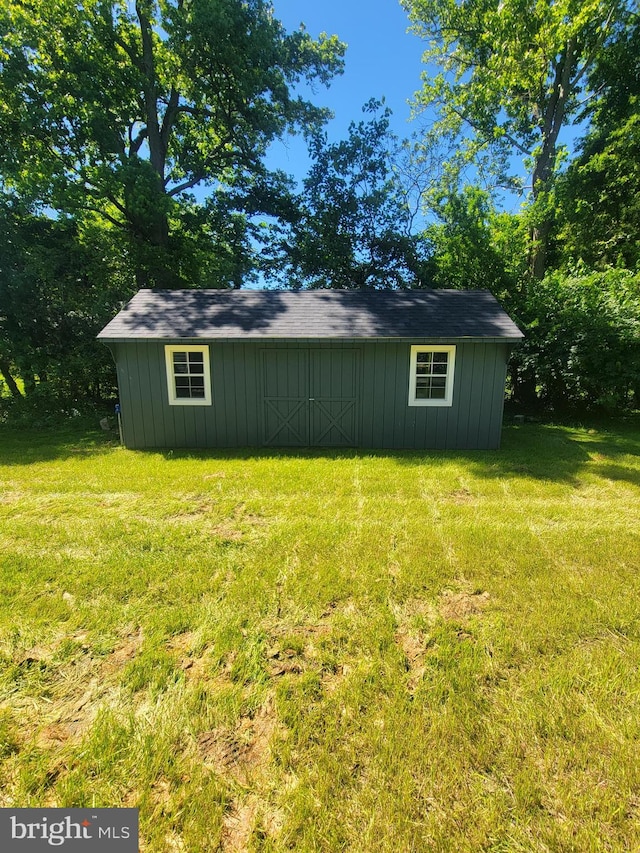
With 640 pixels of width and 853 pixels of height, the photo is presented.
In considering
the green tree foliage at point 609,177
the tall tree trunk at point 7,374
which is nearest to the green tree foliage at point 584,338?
the green tree foliage at point 609,177

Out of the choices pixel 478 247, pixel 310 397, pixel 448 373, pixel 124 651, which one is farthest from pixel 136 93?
pixel 124 651

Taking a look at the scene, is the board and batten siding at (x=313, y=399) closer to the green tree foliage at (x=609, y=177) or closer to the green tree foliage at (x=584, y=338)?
the green tree foliage at (x=584, y=338)

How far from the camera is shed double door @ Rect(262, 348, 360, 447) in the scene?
7281 mm

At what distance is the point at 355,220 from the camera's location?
14.4m

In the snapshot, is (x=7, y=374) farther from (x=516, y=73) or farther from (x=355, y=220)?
(x=516, y=73)

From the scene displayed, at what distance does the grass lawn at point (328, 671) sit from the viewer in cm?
161

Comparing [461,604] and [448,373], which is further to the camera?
[448,373]

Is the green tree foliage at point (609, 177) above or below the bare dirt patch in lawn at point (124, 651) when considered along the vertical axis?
above

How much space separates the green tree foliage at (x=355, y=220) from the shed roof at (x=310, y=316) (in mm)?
6024

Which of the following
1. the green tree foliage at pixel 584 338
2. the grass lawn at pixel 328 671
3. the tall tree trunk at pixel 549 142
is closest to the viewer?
the grass lawn at pixel 328 671

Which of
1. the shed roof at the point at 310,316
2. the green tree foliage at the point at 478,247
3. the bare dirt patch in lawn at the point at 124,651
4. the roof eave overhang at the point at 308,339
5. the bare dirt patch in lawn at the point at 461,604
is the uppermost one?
the green tree foliage at the point at 478,247

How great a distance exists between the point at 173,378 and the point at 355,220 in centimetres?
1056

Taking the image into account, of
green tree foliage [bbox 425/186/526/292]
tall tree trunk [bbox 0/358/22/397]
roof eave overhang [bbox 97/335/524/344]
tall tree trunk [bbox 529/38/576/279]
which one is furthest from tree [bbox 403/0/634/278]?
tall tree trunk [bbox 0/358/22/397]

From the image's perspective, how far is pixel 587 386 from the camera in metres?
10.0
